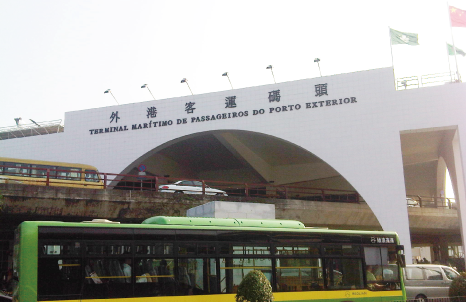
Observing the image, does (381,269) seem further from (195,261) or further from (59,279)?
(59,279)

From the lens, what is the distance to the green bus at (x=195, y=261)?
9.01m

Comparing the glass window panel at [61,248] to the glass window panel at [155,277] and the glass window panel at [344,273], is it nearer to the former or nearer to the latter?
the glass window panel at [155,277]

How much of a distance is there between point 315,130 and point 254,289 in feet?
50.7

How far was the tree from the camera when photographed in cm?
975

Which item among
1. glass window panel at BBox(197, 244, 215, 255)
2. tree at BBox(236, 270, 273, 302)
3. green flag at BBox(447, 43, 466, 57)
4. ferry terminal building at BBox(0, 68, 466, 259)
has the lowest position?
tree at BBox(236, 270, 273, 302)

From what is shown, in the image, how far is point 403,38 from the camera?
2408 cm

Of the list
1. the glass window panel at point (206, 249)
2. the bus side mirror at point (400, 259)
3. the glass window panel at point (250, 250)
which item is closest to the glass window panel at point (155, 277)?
the glass window panel at point (206, 249)

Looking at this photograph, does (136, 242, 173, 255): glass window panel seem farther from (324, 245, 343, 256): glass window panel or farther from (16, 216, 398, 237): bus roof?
(324, 245, 343, 256): glass window panel

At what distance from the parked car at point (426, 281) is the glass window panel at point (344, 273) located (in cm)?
520

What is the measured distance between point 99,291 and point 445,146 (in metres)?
21.5

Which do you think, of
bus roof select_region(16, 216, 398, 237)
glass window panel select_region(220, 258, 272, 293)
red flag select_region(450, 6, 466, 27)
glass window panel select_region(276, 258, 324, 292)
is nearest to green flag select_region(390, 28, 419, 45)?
red flag select_region(450, 6, 466, 27)

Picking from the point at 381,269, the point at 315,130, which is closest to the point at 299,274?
the point at 381,269

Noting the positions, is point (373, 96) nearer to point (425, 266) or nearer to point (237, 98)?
point (237, 98)

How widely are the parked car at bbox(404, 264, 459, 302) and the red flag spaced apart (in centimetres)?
1291
